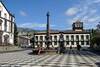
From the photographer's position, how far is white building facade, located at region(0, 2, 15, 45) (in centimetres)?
7893

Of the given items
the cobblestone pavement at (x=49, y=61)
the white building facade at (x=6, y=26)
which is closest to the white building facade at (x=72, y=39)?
the white building facade at (x=6, y=26)

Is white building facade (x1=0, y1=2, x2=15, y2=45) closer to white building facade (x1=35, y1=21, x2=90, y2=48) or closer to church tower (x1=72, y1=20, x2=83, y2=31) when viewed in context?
white building facade (x1=35, y1=21, x2=90, y2=48)

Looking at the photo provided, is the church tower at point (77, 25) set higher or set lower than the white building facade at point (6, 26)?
higher

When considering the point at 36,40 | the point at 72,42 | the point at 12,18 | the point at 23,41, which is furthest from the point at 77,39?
the point at 12,18

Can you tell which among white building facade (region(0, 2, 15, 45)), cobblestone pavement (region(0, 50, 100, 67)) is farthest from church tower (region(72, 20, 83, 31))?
cobblestone pavement (region(0, 50, 100, 67))

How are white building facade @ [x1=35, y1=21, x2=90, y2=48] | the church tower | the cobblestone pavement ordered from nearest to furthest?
the cobblestone pavement → white building facade @ [x1=35, y1=21, x2=90, y2=48] → the church tower

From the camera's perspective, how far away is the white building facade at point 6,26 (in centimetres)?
7893

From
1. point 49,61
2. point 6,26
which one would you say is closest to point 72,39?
point 6,26

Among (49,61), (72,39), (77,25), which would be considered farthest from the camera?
(77,25)

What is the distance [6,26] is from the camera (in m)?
82.8

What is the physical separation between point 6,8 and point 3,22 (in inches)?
211

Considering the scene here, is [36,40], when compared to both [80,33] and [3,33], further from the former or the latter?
[3,33]

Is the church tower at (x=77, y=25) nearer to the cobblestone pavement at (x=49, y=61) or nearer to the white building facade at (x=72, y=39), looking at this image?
the white building facade at (x=72, y=39)

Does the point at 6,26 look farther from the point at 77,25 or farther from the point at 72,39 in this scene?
the point at 77,25
